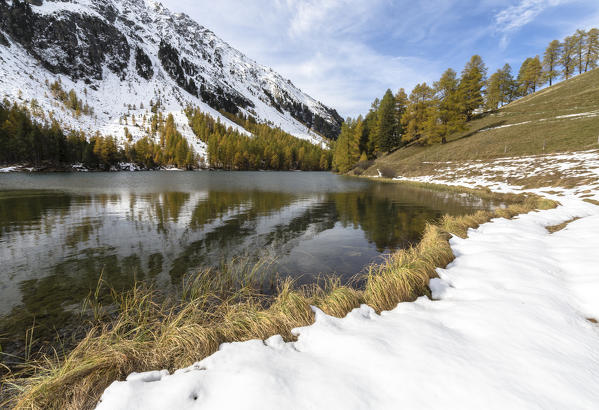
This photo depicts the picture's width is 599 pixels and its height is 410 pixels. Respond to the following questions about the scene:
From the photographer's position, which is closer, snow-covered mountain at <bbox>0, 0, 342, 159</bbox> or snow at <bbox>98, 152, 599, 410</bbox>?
snow at <bbox>98, 152, 599, 410</bbox>

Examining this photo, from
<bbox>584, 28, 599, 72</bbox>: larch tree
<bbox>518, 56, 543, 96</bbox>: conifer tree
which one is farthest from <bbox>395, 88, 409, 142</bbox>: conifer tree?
<bbox>584, 28, 599, 72</bbox>: larch tree

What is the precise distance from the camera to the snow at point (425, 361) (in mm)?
2117

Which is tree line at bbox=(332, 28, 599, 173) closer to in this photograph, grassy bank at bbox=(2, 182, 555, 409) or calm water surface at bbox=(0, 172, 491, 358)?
calm water surface at bbox=(0, 172, 491, 358)

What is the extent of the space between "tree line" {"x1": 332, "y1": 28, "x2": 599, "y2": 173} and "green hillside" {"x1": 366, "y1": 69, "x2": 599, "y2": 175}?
136 inches

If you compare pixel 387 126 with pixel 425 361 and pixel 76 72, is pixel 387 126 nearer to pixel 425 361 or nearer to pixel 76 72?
pixel 425 361

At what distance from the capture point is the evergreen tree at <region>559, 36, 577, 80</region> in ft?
183

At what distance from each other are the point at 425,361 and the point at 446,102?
5117 cm

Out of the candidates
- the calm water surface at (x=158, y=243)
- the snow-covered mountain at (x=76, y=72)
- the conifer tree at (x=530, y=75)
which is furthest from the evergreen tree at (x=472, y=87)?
the snow-covered mountain at (x=76, y=72)

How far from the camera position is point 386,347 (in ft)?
9.31

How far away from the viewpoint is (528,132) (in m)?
31.0

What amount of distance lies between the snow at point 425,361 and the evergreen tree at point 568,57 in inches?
3522

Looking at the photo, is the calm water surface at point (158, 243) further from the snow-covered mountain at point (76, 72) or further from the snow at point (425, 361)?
the snow-covered mountain at point (76, 72)

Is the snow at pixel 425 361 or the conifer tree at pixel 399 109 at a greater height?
the conifer tree at pixel 399 109

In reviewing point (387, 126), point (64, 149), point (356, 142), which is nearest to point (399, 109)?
point (387, 126)
